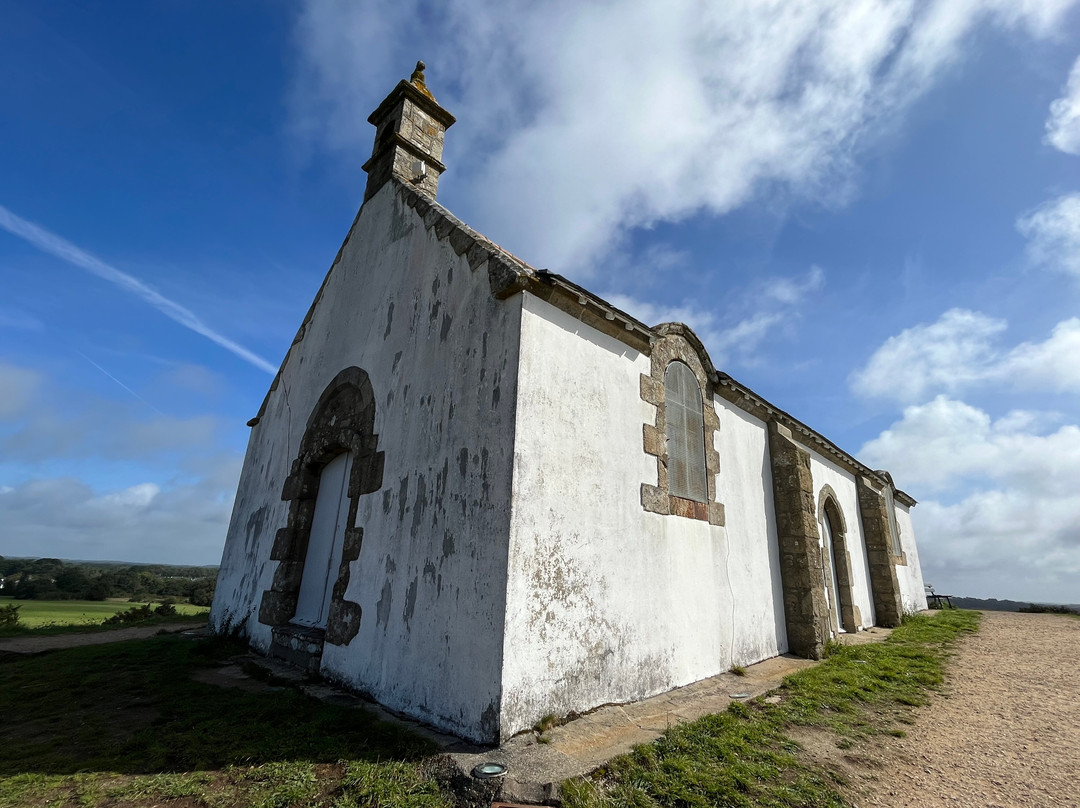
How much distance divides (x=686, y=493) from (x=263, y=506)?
6.98 m

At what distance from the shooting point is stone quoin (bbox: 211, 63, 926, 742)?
4285 millimetres

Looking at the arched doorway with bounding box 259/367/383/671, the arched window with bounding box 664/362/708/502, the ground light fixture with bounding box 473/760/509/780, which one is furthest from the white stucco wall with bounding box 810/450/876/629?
the ground light fixture with bounding box 473/760/509/780

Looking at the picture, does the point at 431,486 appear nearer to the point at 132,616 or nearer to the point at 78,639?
the point at 78,639

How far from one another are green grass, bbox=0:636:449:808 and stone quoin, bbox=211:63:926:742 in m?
0.69

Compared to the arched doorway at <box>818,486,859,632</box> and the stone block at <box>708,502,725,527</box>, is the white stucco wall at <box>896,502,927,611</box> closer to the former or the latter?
the arched doorway at <box>818,486,859,632</box>

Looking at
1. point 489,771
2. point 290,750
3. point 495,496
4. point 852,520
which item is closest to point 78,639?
point 290,750

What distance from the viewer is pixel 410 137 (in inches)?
339

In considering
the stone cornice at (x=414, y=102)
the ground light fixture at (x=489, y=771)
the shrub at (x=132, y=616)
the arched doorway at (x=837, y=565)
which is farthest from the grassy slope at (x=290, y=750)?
the stone cornice at (x=414, y=102)

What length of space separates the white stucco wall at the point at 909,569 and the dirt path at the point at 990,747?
9.32m

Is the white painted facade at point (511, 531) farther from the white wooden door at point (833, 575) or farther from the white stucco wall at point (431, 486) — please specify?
the white wooden door at point (833, 575)

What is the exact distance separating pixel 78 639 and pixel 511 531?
382 inches

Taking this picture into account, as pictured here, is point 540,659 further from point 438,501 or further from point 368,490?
point 368,490

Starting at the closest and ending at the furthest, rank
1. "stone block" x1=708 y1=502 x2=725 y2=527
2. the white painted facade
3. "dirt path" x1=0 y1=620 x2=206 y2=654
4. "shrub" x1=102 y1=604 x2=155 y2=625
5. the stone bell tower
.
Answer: the white painted facade, "stone block" x1=708 y1=502 x2=725 y2=527, "dirt path" x1=0 y1=620 x2=206 y2=654, the stone bell tower, "shrub" x1=102 y1=604 x2=155 y2=625

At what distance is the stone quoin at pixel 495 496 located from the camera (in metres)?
4.29
